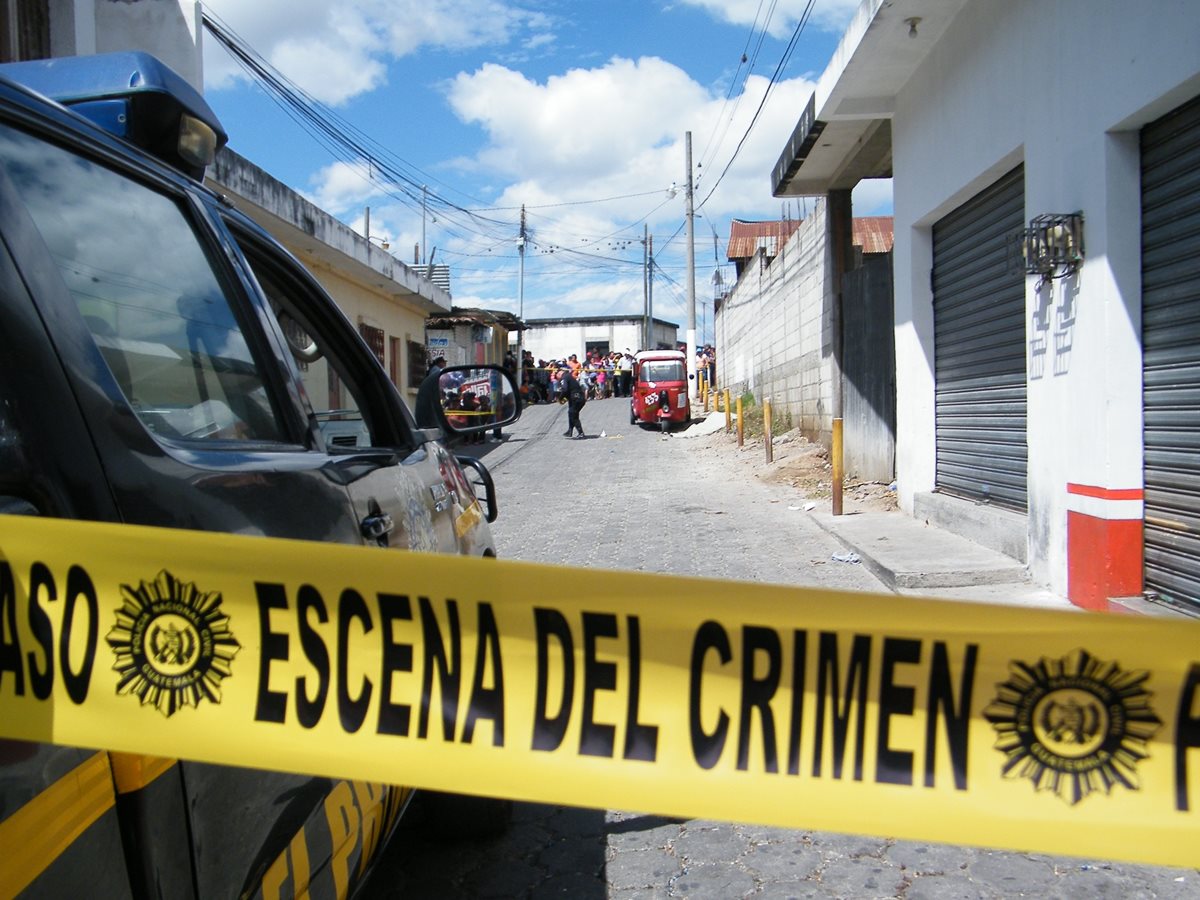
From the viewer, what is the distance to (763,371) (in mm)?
20984

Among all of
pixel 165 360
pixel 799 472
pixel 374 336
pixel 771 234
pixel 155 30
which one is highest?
pixel 771 234

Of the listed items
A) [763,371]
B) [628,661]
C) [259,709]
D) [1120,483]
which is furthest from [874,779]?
[763,371]

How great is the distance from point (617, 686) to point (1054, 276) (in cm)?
567

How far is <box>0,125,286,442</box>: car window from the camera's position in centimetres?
147

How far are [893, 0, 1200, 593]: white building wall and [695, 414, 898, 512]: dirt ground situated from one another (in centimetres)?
393

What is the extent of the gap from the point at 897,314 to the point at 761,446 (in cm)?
810

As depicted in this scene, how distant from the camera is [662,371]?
25.2 m

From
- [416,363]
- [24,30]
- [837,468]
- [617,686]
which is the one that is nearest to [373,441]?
[617,686]

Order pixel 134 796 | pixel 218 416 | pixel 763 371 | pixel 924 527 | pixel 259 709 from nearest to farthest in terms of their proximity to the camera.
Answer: pixel 134 796 → pixel 259 709 → pixel 218 416 → pixel 924 527 → pixel 763 371

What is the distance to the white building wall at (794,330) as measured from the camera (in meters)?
14.3

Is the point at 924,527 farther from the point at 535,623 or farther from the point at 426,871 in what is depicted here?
the point at 535,623

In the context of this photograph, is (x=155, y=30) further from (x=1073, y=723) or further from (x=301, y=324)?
(x=1073, y=723)

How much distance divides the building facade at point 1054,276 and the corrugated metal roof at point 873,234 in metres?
17.2

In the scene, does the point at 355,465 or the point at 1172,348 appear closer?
the point at 355,465
